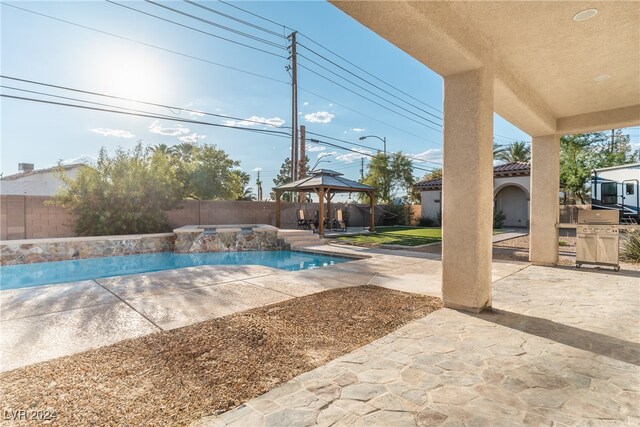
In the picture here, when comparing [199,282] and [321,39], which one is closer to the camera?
[199,282]

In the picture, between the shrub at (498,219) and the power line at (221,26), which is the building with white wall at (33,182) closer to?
the power line at (221,26)

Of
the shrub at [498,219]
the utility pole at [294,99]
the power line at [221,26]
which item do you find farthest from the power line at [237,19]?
the shrub at [498,219]

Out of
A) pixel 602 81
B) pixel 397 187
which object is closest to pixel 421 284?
pixel 602 81

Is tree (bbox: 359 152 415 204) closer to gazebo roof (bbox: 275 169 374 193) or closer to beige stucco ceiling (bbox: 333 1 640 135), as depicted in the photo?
gazebo roof (bbox: 275 169 374 193)

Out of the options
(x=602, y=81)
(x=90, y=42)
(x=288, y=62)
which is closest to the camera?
(x=602, y=81)

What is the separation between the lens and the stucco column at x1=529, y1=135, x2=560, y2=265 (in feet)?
23.5

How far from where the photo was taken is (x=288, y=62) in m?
19.1

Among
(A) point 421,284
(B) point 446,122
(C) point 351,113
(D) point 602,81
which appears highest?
(C) point 351,113

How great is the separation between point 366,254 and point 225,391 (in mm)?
7106

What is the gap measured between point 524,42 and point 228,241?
10.9m

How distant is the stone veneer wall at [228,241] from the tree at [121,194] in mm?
1700

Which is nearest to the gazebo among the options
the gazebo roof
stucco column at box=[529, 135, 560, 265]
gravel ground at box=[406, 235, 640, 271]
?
the gazebo roof

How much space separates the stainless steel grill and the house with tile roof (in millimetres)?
13349

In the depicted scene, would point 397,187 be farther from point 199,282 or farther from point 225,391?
point 225,391
